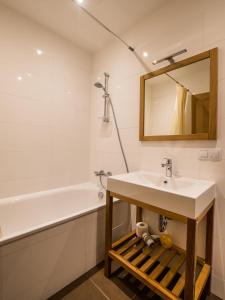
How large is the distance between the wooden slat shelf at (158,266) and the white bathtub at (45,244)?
240 millimetres

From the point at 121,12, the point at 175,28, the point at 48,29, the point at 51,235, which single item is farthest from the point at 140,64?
the point at 51,235

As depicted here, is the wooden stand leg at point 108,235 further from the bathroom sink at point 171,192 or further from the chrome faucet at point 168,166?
the chrome faucet at point 168,166

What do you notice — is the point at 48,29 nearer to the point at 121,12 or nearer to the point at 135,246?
the point at 121,12

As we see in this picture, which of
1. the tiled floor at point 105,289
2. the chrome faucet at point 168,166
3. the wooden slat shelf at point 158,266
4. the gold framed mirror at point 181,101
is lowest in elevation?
the tiled floor at point 105,289

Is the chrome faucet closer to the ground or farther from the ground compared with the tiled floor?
farther from the ground

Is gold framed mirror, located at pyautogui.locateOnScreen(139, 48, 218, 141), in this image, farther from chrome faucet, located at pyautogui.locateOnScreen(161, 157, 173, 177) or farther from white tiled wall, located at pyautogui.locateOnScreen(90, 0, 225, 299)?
chrome faucet, located at pyautogui.locateOnScreen(161, 157, 173, 177)

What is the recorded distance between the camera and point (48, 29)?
1.89 meters

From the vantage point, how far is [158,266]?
124cm

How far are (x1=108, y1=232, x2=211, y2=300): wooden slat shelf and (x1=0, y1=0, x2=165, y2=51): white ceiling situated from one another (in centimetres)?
228

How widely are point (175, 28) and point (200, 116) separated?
2.81 feet

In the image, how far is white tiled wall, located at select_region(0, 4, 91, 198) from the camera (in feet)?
5.39

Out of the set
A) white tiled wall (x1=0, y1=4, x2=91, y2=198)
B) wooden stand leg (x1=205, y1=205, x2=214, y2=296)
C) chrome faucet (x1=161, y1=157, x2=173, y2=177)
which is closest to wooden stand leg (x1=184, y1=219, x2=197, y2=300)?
wooden stand leg (x1=205, y1=205, x2=214, y2=296)

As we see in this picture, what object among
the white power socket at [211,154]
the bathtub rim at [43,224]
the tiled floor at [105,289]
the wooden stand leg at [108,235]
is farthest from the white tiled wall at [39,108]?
the white power socket at [211,154]

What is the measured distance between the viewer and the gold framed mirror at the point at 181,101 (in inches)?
48.8
